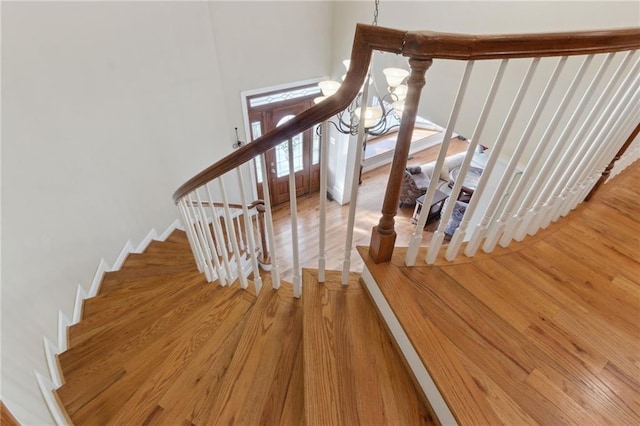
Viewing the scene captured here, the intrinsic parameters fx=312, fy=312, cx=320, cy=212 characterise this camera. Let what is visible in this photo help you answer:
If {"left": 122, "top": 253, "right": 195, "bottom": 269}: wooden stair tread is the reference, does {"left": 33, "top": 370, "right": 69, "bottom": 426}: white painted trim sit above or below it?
above

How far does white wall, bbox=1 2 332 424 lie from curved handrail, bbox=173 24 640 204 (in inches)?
69.6

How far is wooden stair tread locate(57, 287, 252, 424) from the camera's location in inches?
50.9

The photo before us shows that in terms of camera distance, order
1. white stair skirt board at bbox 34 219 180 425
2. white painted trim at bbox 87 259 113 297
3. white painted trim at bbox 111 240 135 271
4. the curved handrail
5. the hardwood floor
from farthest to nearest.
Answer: the hardwood floor, white painted trim at bbox 111 240 135 271, white painted trim at bbox 87 259 113 297, white stair skirt board at bbox 34 219 180 425, the curved handrail

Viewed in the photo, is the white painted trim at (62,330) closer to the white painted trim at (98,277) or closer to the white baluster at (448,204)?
the white painted trim at (98,277)

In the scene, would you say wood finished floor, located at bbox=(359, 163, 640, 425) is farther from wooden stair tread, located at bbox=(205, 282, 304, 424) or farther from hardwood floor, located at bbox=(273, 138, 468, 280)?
hardwood floor, located at bbox=(273, 138, 468, 280)

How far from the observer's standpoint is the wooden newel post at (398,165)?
81cm

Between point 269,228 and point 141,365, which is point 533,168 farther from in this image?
point 141,365

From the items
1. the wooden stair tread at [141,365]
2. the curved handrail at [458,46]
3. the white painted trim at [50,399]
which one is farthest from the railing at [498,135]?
the white painted trim at [50,399]

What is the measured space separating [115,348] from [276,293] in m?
0.88

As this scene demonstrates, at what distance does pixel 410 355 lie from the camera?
3.37ft

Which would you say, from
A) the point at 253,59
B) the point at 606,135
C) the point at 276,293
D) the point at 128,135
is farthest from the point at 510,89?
the point at 128,135

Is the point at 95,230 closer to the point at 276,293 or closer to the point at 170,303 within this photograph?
the point at 170,303

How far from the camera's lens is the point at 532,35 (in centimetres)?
77

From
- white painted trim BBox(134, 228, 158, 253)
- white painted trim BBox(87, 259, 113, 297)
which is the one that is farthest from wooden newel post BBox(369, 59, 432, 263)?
white painted trim BBox(134, 228, 158, 253)
